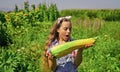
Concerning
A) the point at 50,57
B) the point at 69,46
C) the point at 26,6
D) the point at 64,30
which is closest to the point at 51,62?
the point at 50,57

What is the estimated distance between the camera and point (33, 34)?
12.7m

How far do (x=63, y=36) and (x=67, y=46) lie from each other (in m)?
0.19

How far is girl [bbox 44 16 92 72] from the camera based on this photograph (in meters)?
4.46

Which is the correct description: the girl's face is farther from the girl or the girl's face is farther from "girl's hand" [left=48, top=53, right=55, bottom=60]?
"girl's hand" [left=48, top=53, right=55, bottom=60]

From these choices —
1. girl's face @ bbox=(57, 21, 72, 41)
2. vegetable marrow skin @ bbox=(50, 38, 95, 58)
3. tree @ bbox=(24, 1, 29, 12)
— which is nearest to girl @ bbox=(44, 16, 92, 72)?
girl's face @ bbox=(57, 21, 72, 41)

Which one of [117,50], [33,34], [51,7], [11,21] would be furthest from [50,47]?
[51,7]

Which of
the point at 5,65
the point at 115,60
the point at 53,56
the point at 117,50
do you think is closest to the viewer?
the point at 53,56

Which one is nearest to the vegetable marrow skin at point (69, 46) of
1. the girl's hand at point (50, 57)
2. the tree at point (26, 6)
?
the girl's hand at point (50, 57)

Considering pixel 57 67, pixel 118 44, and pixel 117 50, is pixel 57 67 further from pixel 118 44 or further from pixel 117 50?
pixel 118 44

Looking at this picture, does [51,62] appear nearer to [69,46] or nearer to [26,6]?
[69,46]

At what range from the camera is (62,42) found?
455 cm

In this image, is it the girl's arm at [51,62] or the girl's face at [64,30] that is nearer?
the girl's arm at [51,62]

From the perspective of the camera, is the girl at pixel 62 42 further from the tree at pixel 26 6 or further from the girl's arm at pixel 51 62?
the tree at pixel 26 6

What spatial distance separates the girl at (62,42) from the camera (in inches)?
176
